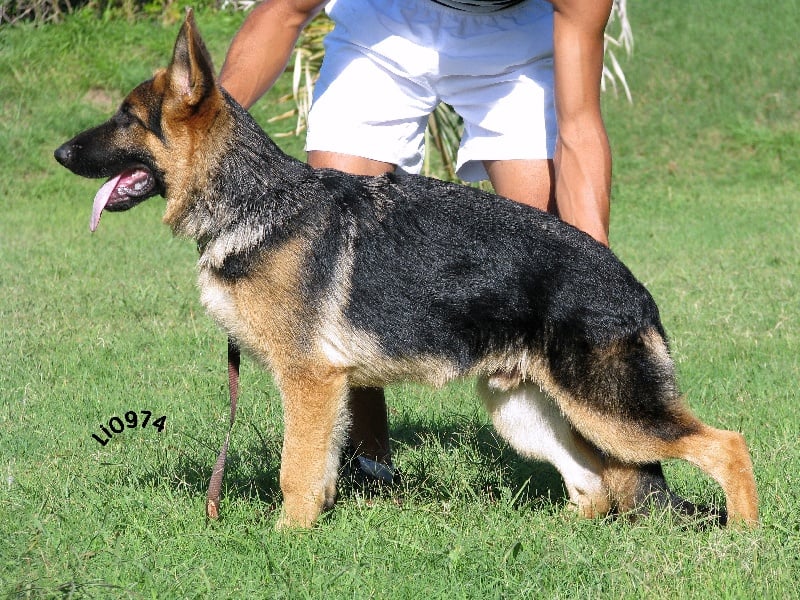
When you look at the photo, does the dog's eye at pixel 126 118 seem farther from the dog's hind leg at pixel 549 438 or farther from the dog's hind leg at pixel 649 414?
the dog's hind leg at pixel 649 414

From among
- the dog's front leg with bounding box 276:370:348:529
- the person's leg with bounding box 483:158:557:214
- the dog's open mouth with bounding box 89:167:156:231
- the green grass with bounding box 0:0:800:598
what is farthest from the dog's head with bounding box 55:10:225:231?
the person's leg with bounding box 483:158:557:214

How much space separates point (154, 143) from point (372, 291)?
986 millimetres

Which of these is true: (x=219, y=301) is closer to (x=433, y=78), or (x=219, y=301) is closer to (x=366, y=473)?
(x=366, y=473)

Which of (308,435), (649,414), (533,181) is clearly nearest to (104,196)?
(308,435)

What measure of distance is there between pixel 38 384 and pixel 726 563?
3.93 m

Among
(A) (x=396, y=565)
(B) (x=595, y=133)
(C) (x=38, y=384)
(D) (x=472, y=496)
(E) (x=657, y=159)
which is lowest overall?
(E) (x=657, y=159)

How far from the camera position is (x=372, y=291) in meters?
4.05

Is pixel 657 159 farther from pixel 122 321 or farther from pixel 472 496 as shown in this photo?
pixel 472 496

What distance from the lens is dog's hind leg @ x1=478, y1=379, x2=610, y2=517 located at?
170 inches

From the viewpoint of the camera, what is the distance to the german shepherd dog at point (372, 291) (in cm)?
395

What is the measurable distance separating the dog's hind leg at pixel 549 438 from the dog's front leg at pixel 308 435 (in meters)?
0.66

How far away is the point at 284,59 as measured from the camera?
464 cm

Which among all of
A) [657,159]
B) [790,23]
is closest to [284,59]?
[657,159]

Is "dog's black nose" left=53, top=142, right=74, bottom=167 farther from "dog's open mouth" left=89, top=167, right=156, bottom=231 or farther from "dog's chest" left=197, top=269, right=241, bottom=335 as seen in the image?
"dog's chest" left=197, top=269, right=241, bottom=335
